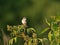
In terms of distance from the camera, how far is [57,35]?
3.72 ft

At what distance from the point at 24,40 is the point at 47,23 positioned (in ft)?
0.80

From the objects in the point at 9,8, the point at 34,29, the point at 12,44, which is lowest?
the point at 12,44

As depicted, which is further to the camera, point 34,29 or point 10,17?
point 34,29

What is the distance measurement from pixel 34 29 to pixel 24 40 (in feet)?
0.41

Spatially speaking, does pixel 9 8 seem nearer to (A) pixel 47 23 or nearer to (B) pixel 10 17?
(B) pixel 10 17

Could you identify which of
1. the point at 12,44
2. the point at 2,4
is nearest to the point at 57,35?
the point at 12,44

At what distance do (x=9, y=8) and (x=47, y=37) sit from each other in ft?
1.54

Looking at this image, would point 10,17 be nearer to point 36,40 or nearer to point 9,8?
point 9,8

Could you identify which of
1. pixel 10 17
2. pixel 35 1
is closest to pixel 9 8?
pixel 10 17

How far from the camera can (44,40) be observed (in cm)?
116

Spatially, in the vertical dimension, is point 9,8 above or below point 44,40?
above

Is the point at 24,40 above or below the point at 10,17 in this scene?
below

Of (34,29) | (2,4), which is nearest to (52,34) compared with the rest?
(34,29)

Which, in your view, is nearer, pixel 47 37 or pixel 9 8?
pixel 9 8
